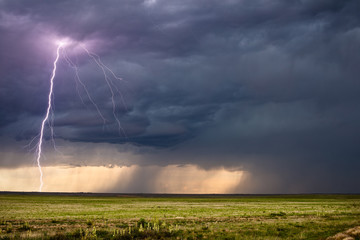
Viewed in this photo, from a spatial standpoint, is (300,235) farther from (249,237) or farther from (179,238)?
(179,238)

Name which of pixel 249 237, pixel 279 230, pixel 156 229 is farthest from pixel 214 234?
pixel 279 230

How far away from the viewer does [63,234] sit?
73.9 ft

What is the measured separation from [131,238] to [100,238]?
2230 millimetres

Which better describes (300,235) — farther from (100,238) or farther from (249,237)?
(100,238)

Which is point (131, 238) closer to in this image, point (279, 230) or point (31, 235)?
point (31, 235)

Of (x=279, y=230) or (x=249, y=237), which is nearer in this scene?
(x=249, y=237)

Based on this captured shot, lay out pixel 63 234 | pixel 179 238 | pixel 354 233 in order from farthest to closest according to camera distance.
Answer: pixel 63 234 → pixel 179 238 → pixel 354 233

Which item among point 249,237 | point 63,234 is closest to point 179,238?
point 249,237

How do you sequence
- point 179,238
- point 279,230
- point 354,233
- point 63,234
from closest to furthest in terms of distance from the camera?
point 354,233
point 179,238
point 63,234
point 279,230

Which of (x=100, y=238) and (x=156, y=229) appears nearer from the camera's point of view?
(x=100, y=238)

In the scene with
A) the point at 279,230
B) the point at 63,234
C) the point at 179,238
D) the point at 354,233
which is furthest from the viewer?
the point at 279,230

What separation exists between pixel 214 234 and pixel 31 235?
44.2 ft

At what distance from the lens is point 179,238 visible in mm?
21172

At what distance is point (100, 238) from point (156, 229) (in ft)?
14.3
